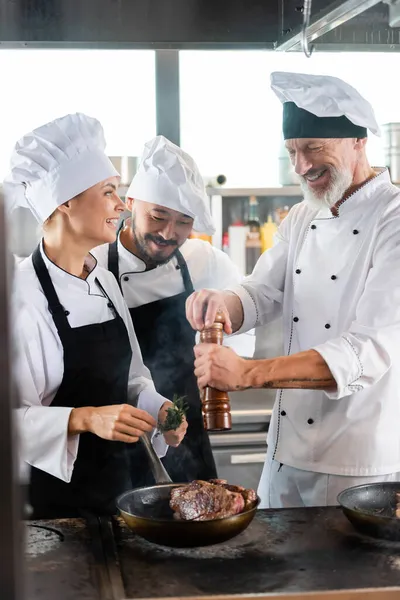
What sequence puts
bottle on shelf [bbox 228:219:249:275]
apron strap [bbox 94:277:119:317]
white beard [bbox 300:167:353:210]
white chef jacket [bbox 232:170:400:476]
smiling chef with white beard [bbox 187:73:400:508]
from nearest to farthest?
white chef jacket [bbox 232:170:400:476], smiling chef with white beard [bbox 187:73:400:508], white beard [bbox 300:167:353:210], apron strap [bbox 94:277:119:317], bottle on shelf [bbox 228:219:249:275]

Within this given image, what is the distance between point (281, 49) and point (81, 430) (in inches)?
63.6

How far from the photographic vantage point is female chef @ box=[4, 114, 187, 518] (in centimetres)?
241

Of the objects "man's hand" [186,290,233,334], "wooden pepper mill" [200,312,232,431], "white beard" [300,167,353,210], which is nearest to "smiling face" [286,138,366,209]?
"white beard" [300,167,353,210]

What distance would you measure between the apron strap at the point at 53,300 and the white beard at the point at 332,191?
35.0 inches

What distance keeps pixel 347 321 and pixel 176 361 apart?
0.78 meters

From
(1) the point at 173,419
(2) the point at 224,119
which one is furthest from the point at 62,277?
(2) the point at 224,119

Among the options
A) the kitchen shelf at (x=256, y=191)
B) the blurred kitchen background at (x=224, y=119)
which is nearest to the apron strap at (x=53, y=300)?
the blurred kitchen background at (x=224, y=119)

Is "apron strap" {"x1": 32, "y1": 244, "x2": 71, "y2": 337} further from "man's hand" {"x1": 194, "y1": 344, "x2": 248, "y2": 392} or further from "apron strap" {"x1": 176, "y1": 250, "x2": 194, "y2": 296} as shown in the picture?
"apron strap" {"x1": 176, "y1": 250, "x2": 194, "y2": 296}

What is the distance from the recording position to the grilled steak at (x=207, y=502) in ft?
5.85

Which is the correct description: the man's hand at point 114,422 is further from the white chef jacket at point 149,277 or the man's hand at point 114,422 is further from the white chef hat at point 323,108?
the white chef hat at point 323,108

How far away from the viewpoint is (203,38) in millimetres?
3596

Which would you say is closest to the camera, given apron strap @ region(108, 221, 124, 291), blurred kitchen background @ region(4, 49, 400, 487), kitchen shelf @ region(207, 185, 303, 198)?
apron strap @ region(108, 221, 124, 291)

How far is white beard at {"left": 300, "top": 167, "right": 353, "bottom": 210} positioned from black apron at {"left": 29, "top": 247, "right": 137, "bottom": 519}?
30.2 inches

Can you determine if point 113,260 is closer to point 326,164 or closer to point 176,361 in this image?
point 176,361
